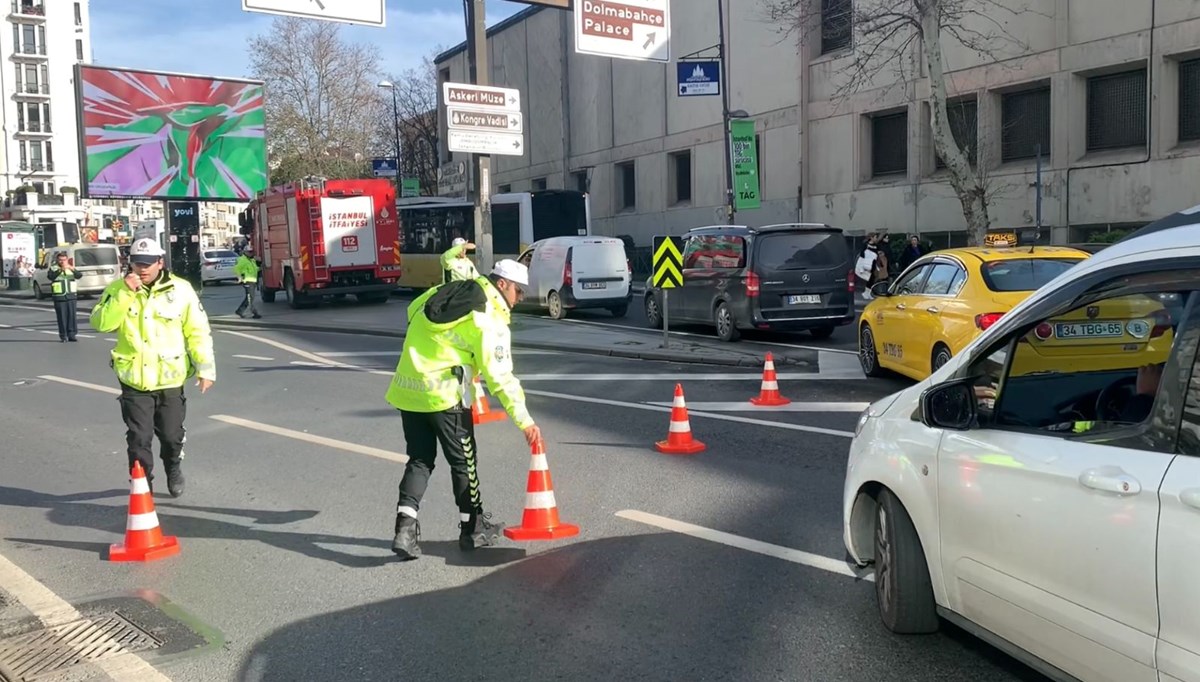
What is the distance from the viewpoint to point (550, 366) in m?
14.9

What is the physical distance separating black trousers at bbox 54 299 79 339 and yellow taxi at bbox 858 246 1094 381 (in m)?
15.9

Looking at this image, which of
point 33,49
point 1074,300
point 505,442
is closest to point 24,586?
point 505,442

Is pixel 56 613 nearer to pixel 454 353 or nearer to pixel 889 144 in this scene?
pixel 454 353

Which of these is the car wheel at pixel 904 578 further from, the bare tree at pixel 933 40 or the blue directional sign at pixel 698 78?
the blue directional sign at pixel 698 78

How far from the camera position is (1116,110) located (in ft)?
76.6

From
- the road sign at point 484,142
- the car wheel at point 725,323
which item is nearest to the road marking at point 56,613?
the car wheel at point 725,323

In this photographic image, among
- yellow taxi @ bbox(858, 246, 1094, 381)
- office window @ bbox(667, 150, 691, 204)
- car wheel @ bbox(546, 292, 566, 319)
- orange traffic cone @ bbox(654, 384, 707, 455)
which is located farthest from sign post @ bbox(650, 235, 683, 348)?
office window @ bbox(667, 150, 691, 204)

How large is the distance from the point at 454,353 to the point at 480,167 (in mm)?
14110

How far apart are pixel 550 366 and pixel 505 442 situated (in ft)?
18.8

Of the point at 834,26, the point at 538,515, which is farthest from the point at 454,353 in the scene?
the point at 834,26

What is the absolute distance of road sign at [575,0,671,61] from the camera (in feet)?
55.8

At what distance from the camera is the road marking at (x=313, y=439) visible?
28.6 feet

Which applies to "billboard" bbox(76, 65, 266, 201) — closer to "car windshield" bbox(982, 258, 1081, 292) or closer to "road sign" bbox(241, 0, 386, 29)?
"road sign" bbox(241, 0, 386, 29)

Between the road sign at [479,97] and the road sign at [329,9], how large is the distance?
3.06m
